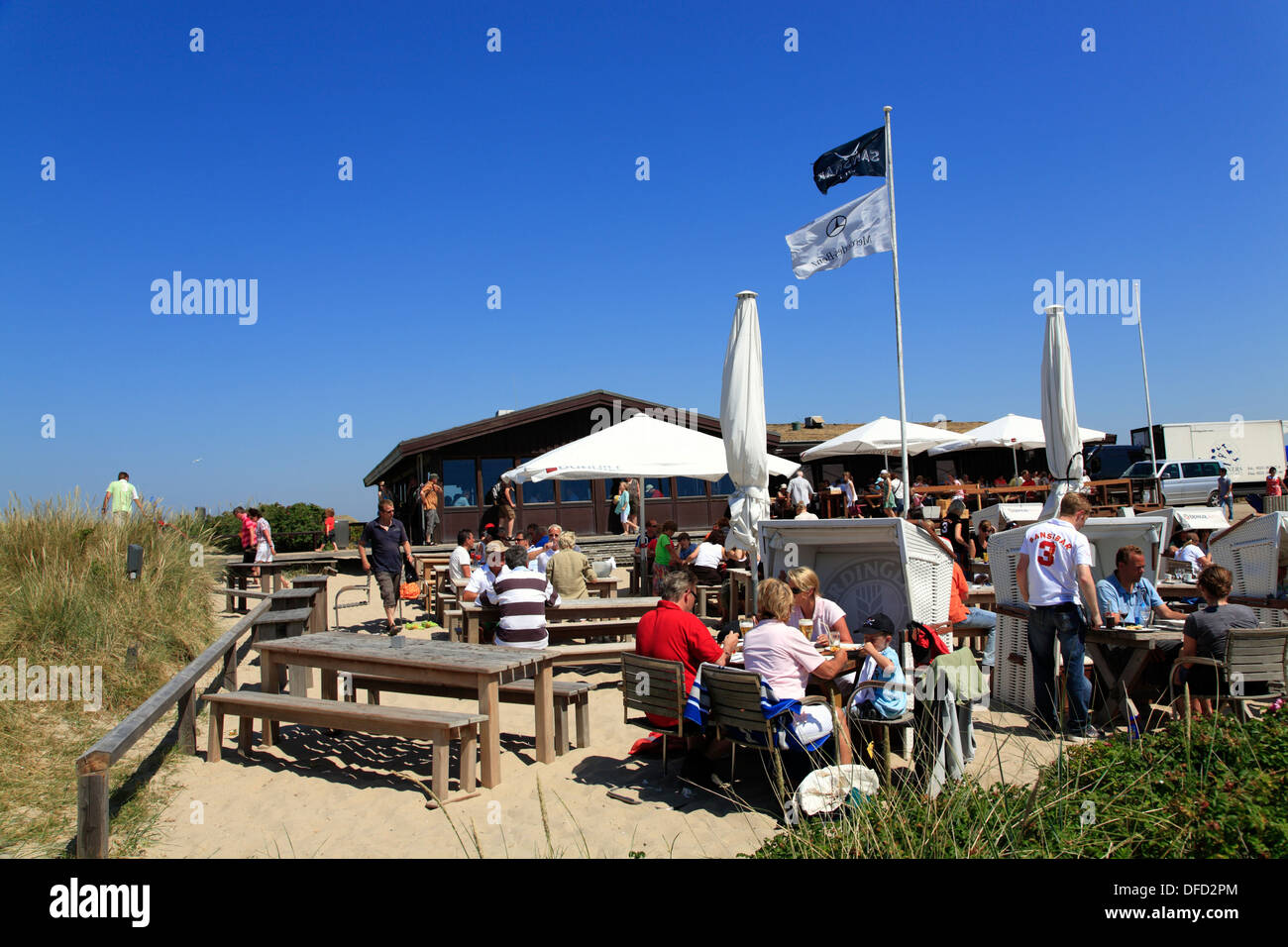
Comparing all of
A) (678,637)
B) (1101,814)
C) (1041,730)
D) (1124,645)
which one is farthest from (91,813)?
(1124,645)

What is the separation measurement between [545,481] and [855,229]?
11138mm

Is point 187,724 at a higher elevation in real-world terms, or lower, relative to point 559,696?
lower

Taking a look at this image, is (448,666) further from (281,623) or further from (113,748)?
(281,623)

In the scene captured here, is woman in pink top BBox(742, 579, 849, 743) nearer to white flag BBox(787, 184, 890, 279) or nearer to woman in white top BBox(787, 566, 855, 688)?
woman in white top BBox(787, 566, 855, 688)

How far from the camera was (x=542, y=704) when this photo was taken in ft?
18.4

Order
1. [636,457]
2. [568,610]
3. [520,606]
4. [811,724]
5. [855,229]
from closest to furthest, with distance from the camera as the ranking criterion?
1. [811,724]
2. [520,606]
3. [568,610]
4. [855,229]
5. [636,457]

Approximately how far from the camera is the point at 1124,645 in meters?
5.68

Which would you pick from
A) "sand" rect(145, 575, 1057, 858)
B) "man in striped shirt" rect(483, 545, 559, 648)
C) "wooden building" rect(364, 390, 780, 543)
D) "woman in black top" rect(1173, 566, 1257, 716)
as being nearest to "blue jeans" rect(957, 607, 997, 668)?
"sand" rect(145, 575, 1057, 858)

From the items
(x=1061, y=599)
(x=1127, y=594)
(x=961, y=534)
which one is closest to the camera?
(x=1061, y=599)

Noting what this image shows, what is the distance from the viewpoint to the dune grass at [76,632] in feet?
15.8

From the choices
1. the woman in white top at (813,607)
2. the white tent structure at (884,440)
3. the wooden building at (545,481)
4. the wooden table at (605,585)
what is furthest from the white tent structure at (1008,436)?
the woman in white top at (813,607)

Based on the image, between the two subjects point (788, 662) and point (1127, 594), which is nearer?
point (788, 662)
